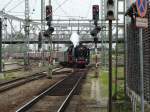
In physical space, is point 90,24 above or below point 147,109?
above

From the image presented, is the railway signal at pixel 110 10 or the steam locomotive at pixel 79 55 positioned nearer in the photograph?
the railway signal at pixel 110 10

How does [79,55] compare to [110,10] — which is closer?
[110,10]

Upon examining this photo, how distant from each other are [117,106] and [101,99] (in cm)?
423

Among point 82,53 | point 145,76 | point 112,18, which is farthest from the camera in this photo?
point 82,53

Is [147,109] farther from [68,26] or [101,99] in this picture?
[68,26]

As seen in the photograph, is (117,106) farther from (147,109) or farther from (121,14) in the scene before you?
(121,14)

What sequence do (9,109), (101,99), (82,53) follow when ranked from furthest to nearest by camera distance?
(82,53) < (101,99) < (9,109)

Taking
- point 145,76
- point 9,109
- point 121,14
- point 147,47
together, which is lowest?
point 9,109

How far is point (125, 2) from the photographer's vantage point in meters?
17.9

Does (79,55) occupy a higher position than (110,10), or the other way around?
(110,10)

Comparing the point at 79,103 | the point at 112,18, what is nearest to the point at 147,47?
the point at 112,18

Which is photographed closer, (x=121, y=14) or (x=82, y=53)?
(x=121, y=14)

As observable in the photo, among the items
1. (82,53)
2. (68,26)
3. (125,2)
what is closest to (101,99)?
(125,2)

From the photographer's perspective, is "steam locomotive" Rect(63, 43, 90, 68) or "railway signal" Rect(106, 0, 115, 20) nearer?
"railway signal" Rect(106, 0, 115, 20)
